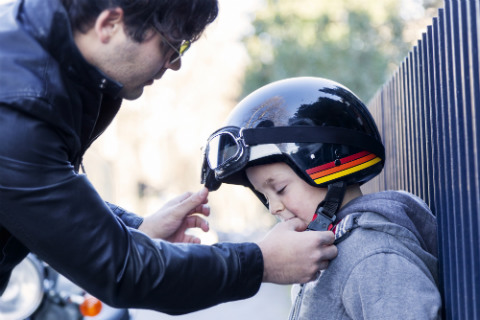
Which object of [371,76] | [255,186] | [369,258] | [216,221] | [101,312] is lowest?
[216,221]

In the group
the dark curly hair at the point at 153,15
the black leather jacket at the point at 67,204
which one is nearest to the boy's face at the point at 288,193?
the black leather jacket at the point at 67,204

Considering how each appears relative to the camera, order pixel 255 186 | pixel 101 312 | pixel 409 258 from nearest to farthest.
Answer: pixel 409 258 < pixel 255 186 < pixel 101 312

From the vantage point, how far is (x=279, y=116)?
9.93 feet

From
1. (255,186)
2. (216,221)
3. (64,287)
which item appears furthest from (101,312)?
(216,221)

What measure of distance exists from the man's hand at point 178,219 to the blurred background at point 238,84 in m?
0.32

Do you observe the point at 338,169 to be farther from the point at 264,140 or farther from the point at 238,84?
the point at 238,84

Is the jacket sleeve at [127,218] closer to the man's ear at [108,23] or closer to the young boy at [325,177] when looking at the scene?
the young boy at [325,177]

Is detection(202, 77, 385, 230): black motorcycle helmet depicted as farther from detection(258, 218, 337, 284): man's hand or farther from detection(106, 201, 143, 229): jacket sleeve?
detection(106, 201, 143, 229): jacket sleeve

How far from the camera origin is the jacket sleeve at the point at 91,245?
212cm

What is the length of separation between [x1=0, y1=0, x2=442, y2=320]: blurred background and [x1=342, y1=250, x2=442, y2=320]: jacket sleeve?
1333mm

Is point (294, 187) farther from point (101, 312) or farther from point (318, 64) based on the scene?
point (318, 64)

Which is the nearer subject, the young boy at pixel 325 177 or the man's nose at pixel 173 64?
the young boy at pixel 325 177

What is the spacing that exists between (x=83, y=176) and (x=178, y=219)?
115 centimetres

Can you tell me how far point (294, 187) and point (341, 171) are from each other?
9.1 inches
